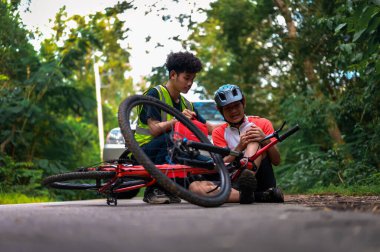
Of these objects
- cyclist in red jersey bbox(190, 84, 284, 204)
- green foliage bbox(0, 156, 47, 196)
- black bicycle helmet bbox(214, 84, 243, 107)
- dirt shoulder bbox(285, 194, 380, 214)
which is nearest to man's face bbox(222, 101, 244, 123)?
cyclist in red jersey bbox(190, 84, 284, 204)

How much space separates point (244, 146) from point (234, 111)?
1.32 feet

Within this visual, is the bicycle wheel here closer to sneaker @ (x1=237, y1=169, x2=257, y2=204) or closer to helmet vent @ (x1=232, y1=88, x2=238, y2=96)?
sneaker @ (x1=237, y1=169, x2=257, y2=204)

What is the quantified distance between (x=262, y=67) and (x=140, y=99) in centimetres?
1290

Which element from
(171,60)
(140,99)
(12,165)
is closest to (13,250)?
(140,99)

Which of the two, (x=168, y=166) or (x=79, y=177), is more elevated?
(x=168, y=166)

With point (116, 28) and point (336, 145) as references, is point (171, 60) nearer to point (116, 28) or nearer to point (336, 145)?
point (336, 145)

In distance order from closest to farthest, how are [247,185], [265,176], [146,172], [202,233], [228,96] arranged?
[202,233]
[247,185]
[146,172]
[228,96]
[265,176]

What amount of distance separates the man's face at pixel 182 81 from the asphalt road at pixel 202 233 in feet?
9.33

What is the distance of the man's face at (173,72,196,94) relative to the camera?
714 centimetres

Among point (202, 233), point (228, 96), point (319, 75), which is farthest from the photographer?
point (319, 75)

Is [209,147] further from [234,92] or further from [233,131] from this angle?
[233,131]

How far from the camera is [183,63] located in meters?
7.18

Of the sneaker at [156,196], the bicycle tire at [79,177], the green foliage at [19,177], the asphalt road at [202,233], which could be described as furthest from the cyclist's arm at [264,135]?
the green foliage at [19,177]

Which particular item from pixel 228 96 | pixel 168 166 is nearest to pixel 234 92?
pixel 228 96
